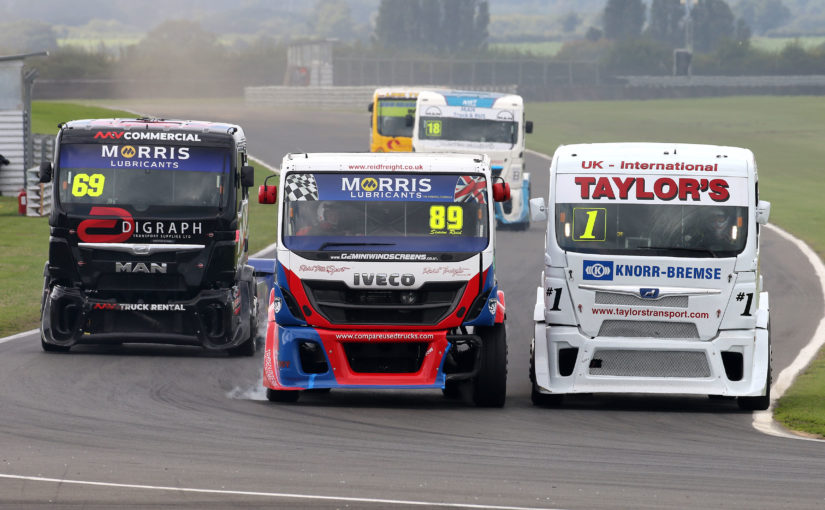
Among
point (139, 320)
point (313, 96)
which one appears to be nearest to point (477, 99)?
point (139, 320)

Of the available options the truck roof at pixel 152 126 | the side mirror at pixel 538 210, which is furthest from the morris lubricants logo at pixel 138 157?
the side mirror at pixel 538 210

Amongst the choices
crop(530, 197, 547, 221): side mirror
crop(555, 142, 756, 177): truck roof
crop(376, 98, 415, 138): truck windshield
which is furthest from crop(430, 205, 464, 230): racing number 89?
crop(376, 98, 415, 138): truck windshield

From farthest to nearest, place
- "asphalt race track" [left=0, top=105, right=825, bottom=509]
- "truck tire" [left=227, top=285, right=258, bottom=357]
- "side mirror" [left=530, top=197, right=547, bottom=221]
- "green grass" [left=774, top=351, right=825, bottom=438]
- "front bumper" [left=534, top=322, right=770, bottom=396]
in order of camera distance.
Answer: "truck tire" [left=227, top=285, right=258, bottom=357] < "side mirror" [left=530, top=197, right=547, bottom=221] < "front bumper" [left=534, top=322, right=770, bottom=396] < "green grass" [left=774, top=351, right=825, bottom=438] < "asphalt race track" [left=0, top=105, right=825, bottom=509]

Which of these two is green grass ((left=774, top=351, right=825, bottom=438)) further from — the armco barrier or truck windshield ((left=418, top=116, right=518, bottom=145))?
the armco barrier

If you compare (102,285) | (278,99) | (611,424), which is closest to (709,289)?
(611,424)

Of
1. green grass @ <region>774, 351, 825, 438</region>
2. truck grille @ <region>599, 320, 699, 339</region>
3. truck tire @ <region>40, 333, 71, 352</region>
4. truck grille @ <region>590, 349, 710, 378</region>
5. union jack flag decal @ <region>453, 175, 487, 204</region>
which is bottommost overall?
truck tire @ <region>40, 333, 71, 352</region>

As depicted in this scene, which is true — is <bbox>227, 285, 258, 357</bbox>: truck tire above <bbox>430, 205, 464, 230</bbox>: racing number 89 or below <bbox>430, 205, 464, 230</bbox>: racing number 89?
below

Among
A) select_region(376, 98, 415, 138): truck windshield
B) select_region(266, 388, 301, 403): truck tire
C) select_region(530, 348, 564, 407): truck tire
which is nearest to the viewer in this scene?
select_region(266, 388, 301, 403): truck tire

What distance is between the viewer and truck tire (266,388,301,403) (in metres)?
14.1

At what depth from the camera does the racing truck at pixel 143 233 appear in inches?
663

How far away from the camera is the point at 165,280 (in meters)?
17.1

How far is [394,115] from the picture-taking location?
39594mm

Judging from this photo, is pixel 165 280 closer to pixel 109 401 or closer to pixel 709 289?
pixel 109 401

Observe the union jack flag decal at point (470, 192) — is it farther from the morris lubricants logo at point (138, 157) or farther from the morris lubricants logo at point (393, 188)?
the morris lubricants logo at point (138, 157)
